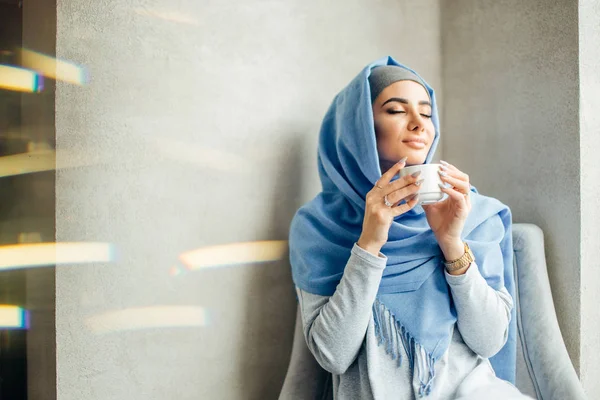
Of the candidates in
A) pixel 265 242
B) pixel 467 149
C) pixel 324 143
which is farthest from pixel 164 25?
pixel 467 149

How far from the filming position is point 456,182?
1.00 meters

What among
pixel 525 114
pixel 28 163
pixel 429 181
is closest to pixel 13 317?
pixel 28 163

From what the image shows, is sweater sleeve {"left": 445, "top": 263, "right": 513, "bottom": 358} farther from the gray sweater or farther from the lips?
the lips

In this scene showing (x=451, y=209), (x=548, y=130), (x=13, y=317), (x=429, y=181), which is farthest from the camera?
(x=548, y=130)

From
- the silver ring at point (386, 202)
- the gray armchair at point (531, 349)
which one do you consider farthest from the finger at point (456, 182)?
the gray armchair at point (531, 349)

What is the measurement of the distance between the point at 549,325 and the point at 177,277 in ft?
3.10

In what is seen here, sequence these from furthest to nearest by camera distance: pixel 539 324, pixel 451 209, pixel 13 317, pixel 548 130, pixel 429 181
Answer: pixel 548 130
pixel 539 324
pixel 13 317
pixel 451 209
pixel 429 181

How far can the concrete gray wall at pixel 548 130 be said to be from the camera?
1.33 m

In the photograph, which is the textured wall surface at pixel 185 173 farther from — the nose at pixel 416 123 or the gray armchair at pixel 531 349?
the nose at pixel 416 123

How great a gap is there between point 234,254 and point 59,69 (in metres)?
0.58

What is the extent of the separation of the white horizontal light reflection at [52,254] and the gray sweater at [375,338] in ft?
1.58

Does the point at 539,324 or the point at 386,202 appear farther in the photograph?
the point at 539,324

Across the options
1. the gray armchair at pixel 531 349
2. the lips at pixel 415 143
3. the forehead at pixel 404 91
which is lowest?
the gray armchair at pixel 531 349
